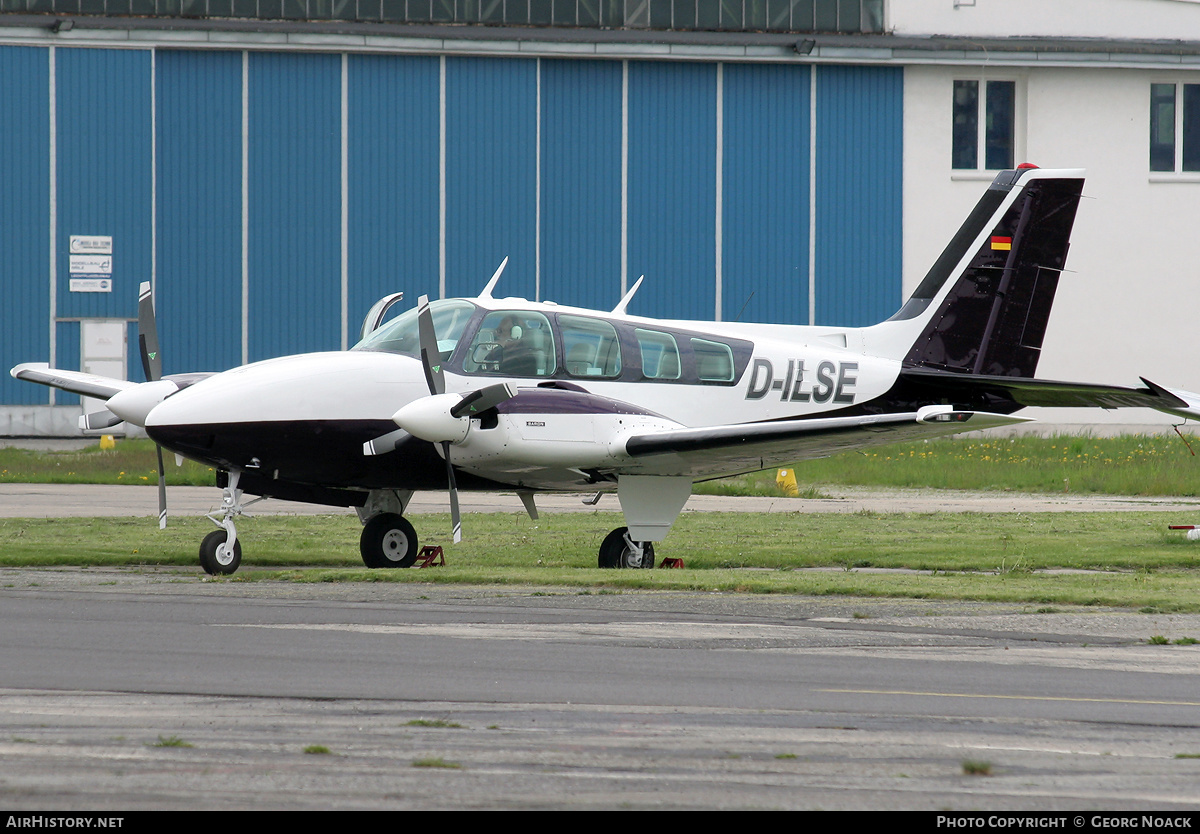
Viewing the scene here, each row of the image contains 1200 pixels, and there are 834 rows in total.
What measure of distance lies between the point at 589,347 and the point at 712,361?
1.64 meters

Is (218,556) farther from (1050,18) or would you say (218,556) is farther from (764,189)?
(1050,18)

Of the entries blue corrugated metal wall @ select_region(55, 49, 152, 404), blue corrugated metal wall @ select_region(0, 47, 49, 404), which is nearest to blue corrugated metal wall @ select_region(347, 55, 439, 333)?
blue corrugated metal wall @ select_region(55, 49, 152, 404)

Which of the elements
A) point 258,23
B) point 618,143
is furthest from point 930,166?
point 258,23

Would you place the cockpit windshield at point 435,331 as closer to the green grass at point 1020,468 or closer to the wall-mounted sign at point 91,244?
the green grass at point 1020,468

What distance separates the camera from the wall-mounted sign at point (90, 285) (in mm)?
32406

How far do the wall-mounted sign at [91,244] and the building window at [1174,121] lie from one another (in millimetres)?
28479

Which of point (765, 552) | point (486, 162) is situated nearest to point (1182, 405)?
point (765, 552)

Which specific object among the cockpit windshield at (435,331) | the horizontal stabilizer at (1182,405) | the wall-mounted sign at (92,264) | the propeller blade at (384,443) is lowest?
the propeller blade at (384,443)

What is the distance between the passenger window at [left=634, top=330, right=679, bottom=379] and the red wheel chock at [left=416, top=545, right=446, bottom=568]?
117 inches

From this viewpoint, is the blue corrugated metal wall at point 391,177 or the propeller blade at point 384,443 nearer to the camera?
the propeller blade at point 384,443

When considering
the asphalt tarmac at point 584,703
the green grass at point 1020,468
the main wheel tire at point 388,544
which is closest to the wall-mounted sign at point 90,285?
the green grass at point 1020,468

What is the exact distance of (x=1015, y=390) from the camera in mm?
15625

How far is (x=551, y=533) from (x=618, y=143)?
1936 centimetres

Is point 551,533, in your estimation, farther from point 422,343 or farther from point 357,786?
point 357,786
